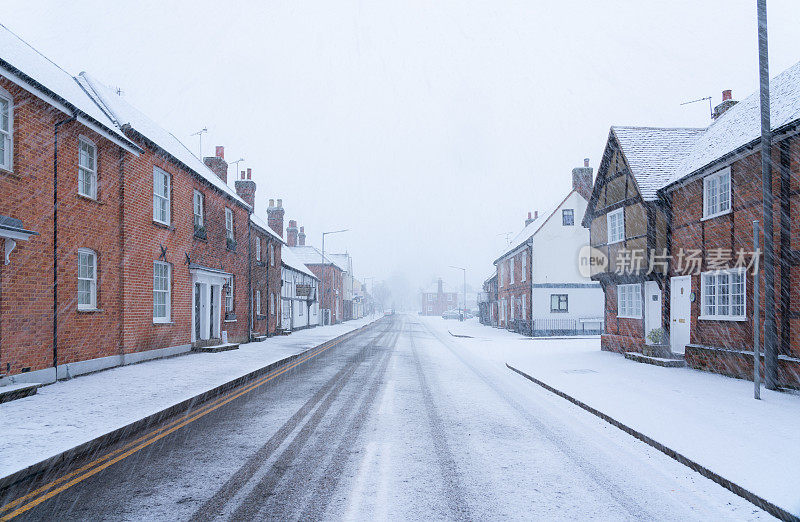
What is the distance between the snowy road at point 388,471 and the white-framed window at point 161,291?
849 centimetres

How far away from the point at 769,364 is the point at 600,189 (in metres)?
12.3

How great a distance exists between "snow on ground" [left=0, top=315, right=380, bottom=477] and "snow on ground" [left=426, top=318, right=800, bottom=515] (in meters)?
7.44

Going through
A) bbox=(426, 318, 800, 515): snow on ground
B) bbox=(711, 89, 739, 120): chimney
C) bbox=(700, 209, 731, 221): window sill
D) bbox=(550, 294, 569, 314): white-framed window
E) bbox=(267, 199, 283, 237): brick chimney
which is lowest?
bbox=(426, 318, 800, 515): snow on ground

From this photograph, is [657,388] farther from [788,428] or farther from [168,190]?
[168,190]

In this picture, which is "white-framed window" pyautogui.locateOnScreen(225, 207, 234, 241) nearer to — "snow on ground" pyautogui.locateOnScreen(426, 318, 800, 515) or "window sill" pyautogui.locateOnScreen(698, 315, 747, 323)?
"snow on ground" pyautogui.locateOnScreen(426, 318, 800, 515)

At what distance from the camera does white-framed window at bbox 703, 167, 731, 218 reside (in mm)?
13869

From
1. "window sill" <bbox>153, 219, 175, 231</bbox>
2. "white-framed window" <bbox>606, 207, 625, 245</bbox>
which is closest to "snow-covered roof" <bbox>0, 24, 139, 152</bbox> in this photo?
"window sill" <bbox>153, 219, 175, 231</bbox>

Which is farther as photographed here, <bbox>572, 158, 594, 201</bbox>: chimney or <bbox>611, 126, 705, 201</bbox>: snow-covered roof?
<bbox>572, 158, 594, 201</bbox>: chimney

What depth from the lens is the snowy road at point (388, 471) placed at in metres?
4.53

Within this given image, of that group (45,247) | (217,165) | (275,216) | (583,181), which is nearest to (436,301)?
(275,216)

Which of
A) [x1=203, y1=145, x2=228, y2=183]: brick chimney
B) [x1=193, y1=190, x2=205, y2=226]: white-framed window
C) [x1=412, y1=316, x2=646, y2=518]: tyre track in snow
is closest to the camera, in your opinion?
[x1=412, y1=316, x2=646, y2=518]: tyre track in snow

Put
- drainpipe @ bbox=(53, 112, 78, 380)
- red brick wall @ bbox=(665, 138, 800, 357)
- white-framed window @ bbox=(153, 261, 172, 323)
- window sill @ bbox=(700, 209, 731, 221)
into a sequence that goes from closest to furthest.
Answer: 1. drainpipe @ bbox=(53, 112, 78, 380)
2. red brick wall @ bbox=(665, 138, 800, 357)
3. window sill @ bbox=(700, 209, 731, 221)
4. white-framed window @ bbox=(153, 261, 172, 323)

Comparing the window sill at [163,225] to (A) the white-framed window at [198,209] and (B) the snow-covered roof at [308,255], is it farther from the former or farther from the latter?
(B) the snow-covered roof at [308,255]

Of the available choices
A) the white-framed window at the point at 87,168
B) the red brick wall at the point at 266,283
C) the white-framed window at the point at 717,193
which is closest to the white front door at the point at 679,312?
the white-framed window at the point at 717,193
